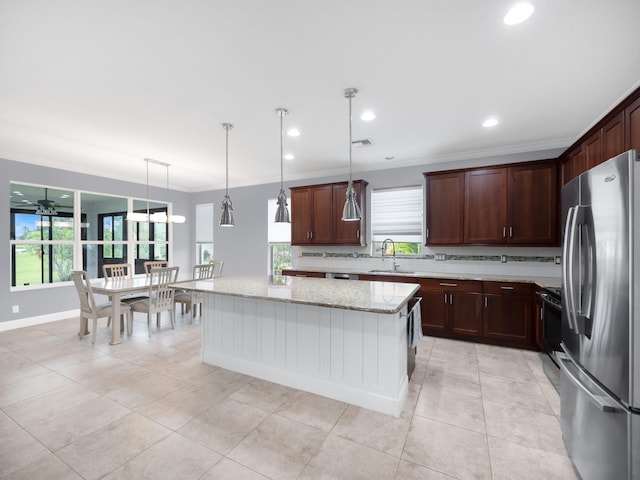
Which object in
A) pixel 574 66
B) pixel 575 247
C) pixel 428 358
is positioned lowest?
pixel 428 358

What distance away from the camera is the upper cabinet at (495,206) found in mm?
3723

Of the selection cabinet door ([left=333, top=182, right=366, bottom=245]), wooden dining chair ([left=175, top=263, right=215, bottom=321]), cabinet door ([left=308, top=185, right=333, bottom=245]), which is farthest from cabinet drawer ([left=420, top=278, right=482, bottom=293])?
wooden dining chair ([left=175, top=263, right=215, bottom=321])

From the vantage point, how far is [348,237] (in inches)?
195

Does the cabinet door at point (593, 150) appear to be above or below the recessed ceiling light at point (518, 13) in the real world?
below

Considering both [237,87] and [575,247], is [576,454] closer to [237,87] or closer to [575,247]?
[575,247]

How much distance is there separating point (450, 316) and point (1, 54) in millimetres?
5125

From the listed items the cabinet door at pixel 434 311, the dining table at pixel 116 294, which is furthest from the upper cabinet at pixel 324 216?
the dining table at pixel 116 294

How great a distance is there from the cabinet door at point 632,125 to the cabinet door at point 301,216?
3992 millimetres

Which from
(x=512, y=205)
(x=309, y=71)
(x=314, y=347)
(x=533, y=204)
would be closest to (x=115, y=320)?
(x=314, y=347)

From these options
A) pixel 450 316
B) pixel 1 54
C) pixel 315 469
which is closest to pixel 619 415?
pixel 315 469

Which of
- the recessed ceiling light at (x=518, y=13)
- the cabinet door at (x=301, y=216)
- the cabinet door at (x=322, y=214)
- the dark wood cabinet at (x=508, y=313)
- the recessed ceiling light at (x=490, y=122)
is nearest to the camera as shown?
the recessed ceiling light at (x=518, y=13)

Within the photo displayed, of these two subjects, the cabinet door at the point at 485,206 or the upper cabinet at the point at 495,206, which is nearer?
the upper cabinet at the point at 495,206

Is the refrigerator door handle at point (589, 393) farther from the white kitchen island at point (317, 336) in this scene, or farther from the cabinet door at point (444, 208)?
the cabinet door at point (444, 208)

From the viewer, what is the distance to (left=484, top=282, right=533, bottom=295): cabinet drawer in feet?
11.7
